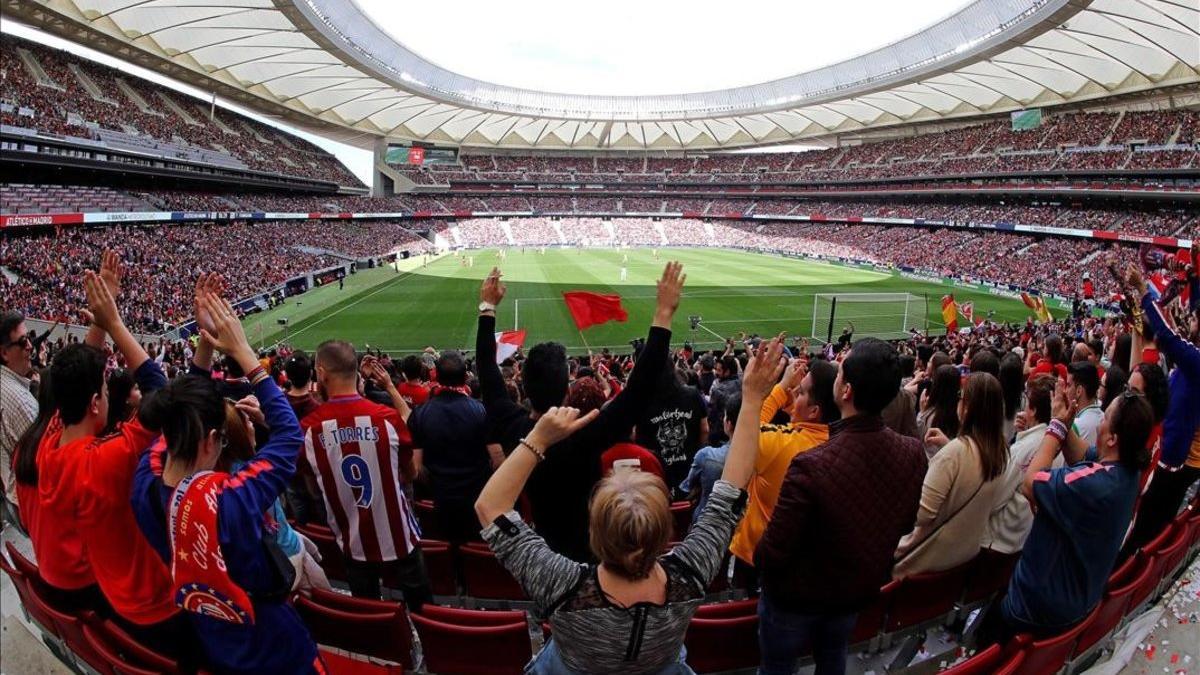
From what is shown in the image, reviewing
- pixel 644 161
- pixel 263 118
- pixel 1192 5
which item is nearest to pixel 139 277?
pixel 263 118

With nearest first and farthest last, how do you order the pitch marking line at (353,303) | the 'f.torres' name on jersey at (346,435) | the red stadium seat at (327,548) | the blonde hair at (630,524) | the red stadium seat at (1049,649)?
1. the blonde hair at (630,524)
2. the red stadium seat at (1049,649)
3. the 'f.torres' name on jersey at (346,435)
4. the red stadium seat at (327,548)
5. the pitch marking line at (353,303)

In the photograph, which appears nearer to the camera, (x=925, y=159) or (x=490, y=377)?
(x=490, y=377)

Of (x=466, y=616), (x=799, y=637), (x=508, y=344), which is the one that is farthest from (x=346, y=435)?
(x=508, y=344)

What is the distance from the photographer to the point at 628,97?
72375 millimetres

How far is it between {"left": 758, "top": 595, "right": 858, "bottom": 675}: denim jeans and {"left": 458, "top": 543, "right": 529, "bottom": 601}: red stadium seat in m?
1.75

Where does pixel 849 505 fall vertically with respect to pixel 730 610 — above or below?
above

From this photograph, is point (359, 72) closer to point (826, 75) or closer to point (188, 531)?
point (826, 75)

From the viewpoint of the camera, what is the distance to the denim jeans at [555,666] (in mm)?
1975

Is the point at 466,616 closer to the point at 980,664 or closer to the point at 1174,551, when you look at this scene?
the point at 980,664

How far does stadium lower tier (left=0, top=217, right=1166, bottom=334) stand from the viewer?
21.5 m

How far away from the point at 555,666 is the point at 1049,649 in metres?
2.43

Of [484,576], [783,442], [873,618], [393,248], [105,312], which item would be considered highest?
[105,312]

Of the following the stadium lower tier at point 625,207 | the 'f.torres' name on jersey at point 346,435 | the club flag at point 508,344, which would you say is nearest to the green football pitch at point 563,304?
the stadium lower tier at point 625,207

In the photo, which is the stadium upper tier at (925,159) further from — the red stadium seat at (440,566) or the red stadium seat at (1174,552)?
the red stadium seat at (440,566)
